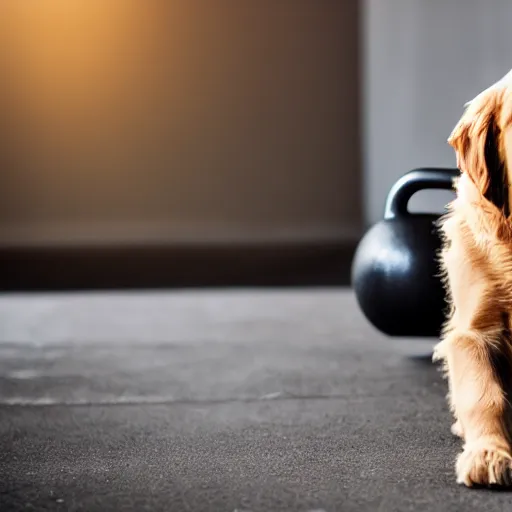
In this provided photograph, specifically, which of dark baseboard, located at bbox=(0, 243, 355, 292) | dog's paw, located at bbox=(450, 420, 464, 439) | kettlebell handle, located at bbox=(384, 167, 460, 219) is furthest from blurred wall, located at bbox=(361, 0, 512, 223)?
dog's paw, located at bbox=(450, 420, 464, 439)

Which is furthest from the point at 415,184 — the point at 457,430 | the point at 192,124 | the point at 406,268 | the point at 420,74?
the point at 192,124

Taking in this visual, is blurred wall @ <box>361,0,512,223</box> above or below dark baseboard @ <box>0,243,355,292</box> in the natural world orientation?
above

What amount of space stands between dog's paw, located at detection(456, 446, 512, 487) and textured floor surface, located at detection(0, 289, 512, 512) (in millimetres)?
25

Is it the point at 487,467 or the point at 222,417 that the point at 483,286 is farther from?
the point at 222,417

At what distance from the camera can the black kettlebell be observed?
2201 mm

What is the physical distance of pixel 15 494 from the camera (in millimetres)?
1424

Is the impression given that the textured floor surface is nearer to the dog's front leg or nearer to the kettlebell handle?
the dog's front leg

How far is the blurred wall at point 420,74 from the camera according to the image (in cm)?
447

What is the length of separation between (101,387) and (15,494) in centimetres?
83

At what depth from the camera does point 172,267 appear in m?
5.09

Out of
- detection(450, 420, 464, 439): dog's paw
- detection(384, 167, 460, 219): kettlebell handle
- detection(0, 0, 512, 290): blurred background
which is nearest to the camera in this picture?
detection(450, 420, 464, 439): dog's paw

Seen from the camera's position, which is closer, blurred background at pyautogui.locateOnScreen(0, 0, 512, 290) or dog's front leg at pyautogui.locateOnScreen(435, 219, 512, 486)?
dog's front leg at pyautogui.locateOnScreen(435, 219, 512, 486)

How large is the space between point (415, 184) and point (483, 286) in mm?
848

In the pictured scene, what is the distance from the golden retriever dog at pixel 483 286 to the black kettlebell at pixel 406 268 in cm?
71
